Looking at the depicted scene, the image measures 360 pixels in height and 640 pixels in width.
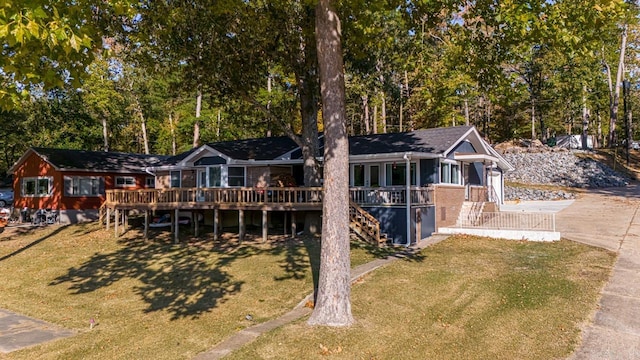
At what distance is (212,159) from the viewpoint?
2619 cm

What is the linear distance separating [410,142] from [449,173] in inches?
103

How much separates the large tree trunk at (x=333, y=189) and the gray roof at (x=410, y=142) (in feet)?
37.2

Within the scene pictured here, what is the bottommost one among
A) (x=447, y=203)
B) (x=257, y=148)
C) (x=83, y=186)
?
(x=447, y=203)

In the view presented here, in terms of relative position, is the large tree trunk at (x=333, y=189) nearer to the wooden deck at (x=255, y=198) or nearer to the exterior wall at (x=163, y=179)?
the wooden deck at (x=255, y=198)

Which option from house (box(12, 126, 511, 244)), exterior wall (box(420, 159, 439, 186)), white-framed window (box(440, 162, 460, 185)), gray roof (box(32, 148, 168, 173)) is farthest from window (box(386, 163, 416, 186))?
gray roof (box(32, 148, 168, 173))

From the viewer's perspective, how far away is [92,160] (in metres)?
32.9

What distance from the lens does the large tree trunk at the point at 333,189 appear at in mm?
9625

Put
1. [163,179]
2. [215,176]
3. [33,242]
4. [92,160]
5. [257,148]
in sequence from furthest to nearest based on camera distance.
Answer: [92,160], [163,179], [257,148], [215,176], [33,242]

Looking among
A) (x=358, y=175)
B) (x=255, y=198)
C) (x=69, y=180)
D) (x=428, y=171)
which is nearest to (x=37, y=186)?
(x=69, y=180)

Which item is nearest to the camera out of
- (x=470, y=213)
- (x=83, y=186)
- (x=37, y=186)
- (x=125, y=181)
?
(x=470, y=213)

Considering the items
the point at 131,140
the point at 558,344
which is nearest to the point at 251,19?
the point at 558,344

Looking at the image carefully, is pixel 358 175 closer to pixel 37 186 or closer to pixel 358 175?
pixel 358 175

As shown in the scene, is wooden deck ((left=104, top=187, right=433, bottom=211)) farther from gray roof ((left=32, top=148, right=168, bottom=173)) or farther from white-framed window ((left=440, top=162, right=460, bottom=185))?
gray roof ((left=32, top=148, right=168, bottom=173))

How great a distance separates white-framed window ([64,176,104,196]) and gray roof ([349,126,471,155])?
19546mm
